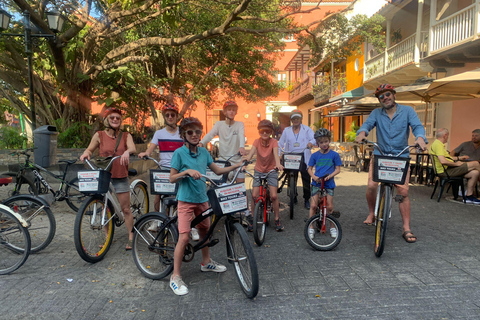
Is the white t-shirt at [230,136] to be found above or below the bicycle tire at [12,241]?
above

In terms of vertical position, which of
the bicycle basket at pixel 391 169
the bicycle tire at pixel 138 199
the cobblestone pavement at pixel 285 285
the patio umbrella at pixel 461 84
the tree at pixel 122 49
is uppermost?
the tree at pixel 122 49

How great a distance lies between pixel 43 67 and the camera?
1174 centimetres

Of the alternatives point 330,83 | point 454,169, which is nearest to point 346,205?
point 454,169

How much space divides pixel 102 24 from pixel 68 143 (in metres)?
3.90

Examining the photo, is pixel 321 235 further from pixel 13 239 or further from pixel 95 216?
pixel 13 239

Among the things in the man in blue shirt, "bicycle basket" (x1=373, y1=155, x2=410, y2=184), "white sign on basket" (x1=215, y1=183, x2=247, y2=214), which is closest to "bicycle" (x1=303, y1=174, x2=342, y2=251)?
"bicycle basket" (x1=373, y1=155, x2=410, y2=184)

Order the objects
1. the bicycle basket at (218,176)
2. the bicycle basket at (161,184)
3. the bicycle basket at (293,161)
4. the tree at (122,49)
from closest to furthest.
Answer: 1. the bicycle basket at (161,184)
2. the bicycle basket at (218,176)
3. the bicycle basket at (293,161)
4. the tree at (122,49)

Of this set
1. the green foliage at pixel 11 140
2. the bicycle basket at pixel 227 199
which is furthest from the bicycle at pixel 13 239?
the green foliage at pixel 11 140

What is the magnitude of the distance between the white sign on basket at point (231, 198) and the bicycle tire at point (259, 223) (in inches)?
56.8

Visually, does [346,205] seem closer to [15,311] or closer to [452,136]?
[15,311]

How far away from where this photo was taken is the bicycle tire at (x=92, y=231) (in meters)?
3.90

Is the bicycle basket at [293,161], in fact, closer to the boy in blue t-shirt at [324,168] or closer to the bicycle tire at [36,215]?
the boy in blue t-shirt at [324,168]

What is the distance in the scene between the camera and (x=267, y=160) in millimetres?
5293

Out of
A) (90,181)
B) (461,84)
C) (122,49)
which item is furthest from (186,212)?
(122,49)
